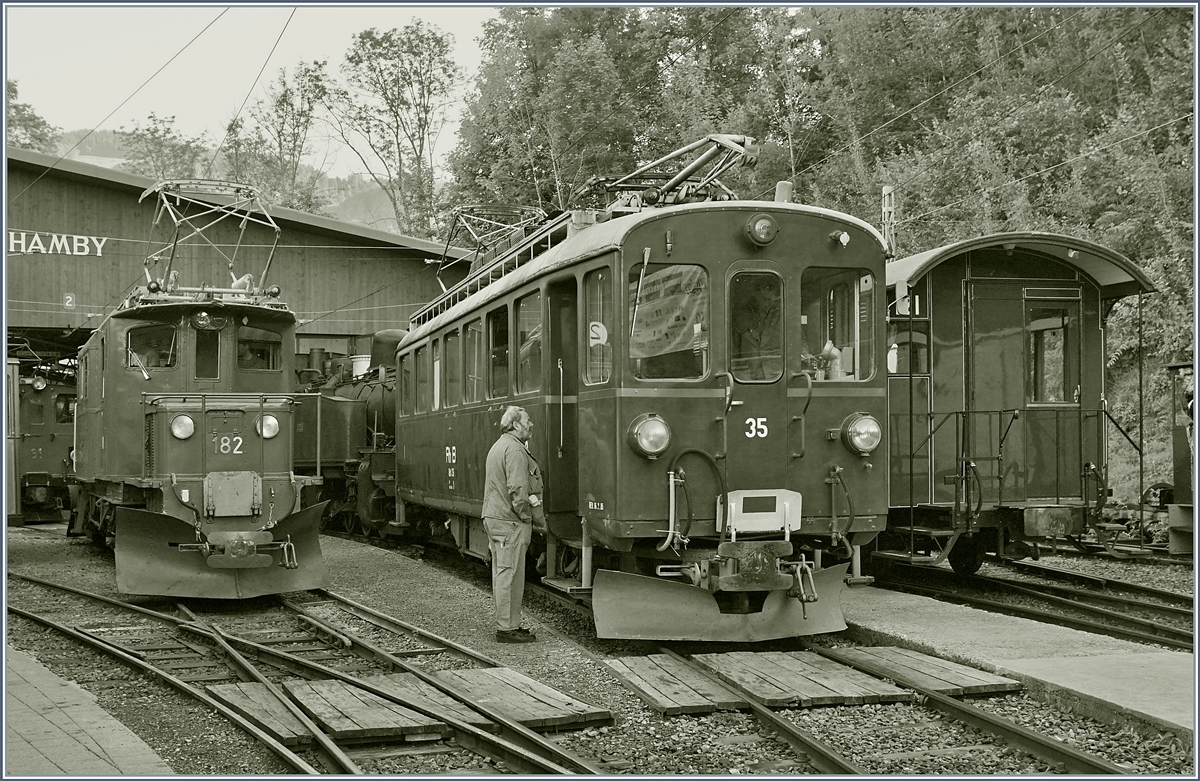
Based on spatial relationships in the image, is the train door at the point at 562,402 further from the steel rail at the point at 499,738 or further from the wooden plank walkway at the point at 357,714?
the wooden plank walkway at the point at 357,714

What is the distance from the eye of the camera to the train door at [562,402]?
31.0ft

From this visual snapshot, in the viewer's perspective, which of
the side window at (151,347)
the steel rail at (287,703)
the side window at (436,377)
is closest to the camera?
the steel rail at (287,703)

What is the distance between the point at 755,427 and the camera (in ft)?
27.6

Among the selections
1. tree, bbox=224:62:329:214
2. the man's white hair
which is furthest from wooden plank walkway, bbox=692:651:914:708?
tree, bbox=224:62:329:214

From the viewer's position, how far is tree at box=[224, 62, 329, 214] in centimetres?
4259

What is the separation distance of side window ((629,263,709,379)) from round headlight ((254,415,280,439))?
212 inches

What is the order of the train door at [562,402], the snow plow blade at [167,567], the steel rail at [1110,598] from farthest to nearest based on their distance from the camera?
the snow plow blade at [167,567] < the steel rail at [1110,598] < the train door at [562,402]

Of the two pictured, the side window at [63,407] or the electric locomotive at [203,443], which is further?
the side window at [63,407]

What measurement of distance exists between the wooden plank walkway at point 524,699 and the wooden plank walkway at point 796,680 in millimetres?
1117

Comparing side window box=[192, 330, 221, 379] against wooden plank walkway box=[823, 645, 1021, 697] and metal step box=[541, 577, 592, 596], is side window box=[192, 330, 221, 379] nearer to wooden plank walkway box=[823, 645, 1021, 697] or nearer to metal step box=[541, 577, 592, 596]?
metal step box=[541, 577, 592, 596]

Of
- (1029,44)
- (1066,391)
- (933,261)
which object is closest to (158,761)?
(933,261)

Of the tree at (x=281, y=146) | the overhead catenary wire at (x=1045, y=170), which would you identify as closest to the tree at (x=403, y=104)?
the tree at (x=281, y=146)

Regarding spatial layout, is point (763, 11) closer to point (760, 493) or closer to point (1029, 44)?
point (1029, 44)

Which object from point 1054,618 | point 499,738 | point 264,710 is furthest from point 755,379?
point 264,710
